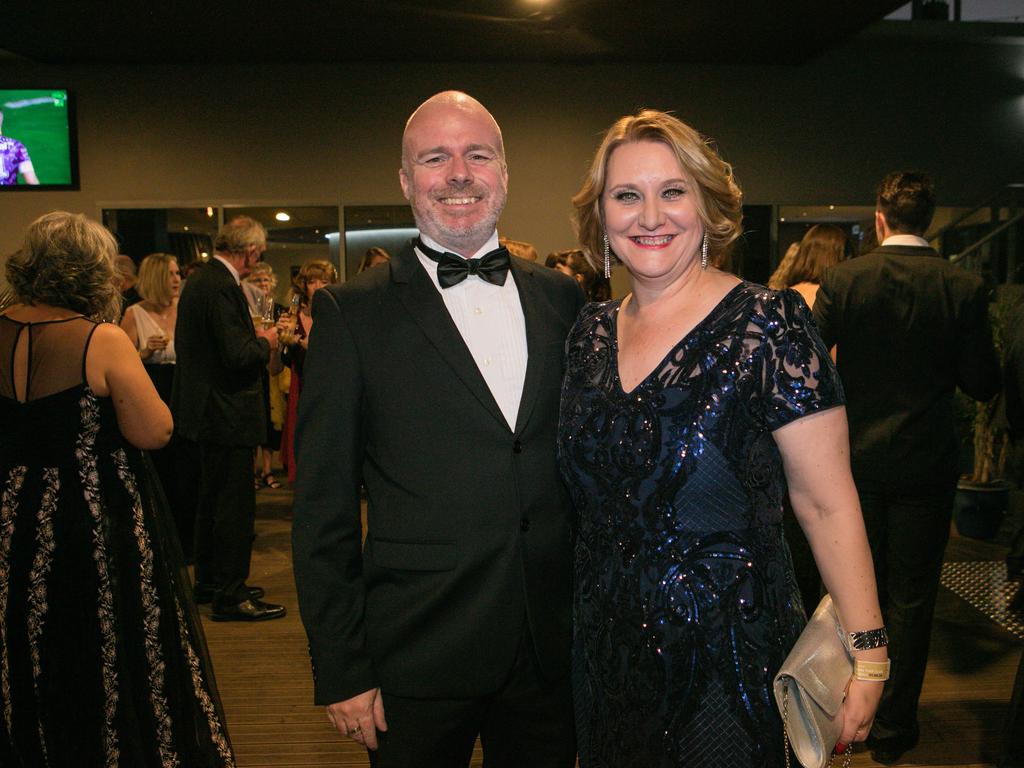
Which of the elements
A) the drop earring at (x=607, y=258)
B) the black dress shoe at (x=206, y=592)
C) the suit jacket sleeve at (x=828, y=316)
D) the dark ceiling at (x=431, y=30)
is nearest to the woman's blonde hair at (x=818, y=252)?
the suit jacket sleeve at (x=828, y=316)

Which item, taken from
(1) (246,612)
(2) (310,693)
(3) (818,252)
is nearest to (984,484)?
(3) (818,252)

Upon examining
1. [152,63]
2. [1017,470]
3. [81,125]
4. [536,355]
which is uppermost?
[152,63]

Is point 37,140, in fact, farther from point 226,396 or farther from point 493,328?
point 493,328

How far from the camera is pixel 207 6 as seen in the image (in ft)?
20.5

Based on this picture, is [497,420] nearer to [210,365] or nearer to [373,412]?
[373,412]

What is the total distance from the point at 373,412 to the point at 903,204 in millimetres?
2277

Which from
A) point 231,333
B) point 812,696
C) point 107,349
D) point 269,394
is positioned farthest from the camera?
point 269,394

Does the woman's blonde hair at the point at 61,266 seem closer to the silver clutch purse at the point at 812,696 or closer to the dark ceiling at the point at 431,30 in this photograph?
the silver clutch purse at the point at 812,696

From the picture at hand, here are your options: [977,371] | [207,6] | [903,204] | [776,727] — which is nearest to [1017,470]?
[977,371]

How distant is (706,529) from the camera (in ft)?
5.38

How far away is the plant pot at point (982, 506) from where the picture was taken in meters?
5.68

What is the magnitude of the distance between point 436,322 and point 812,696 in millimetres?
979

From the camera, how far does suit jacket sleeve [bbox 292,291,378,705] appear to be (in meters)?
1.72

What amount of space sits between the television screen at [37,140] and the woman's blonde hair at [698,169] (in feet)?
24.8
